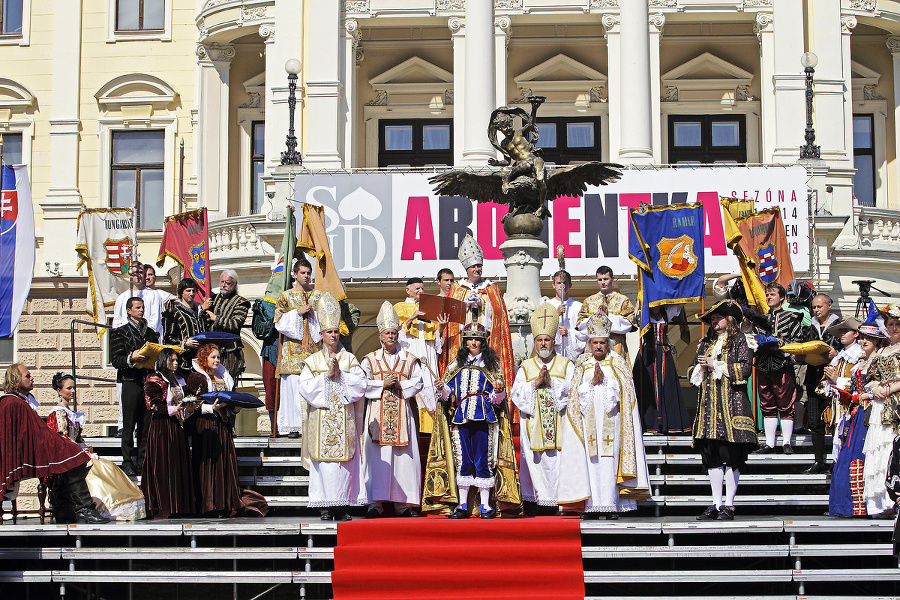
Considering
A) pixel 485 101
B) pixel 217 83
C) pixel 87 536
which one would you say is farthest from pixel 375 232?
pixel 87 536

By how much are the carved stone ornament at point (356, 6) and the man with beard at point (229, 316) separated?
39.1ft

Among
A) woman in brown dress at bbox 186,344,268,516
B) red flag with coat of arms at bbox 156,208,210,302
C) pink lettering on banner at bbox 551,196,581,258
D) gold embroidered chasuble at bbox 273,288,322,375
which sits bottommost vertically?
woman in brown dress at bbox 186,344,268,516

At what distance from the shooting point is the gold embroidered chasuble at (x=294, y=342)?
48.4ft

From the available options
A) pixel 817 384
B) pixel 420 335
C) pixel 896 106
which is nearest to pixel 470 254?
pixel 420 335

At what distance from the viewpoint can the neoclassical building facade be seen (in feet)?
82.9

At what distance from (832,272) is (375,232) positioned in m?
8.27

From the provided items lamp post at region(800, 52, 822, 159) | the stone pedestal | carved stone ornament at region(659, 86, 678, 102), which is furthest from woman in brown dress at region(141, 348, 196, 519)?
carved stone ornament at region(659, 86, 678, 102)

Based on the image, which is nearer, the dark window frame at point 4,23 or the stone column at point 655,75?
the stone column at point 655,75

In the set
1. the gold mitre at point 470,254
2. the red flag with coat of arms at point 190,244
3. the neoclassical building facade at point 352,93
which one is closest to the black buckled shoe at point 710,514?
the gold mitre at point 470,254

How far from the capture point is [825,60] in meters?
25.3

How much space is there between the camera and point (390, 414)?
12516 millimetres

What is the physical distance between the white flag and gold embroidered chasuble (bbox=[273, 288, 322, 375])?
5495 mm

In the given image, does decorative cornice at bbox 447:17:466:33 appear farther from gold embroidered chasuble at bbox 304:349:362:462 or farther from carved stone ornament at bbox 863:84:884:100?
gold embroidered chasuble at bbox 304:349:362:462

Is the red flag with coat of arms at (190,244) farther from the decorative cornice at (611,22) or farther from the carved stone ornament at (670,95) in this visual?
the carved stone ornament at (670,95)
